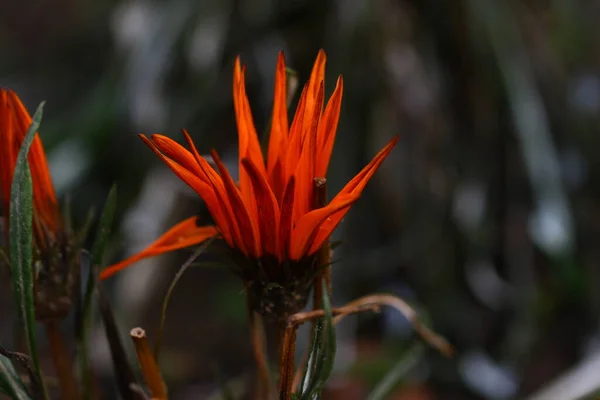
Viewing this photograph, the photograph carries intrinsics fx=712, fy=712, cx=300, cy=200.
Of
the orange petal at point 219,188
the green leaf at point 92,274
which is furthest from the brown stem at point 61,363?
the orange petal at point 219,188

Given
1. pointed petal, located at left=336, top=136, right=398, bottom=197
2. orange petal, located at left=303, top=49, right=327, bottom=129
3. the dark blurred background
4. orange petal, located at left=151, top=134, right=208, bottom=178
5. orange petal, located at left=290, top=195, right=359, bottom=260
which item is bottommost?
the dark blurred background

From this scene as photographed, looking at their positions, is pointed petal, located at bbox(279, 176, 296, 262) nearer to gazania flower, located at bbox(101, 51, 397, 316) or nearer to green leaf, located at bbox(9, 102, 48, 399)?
gazania flower, located at bbox(101, 51, 397, 316)

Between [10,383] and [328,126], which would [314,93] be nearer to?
[328,126]

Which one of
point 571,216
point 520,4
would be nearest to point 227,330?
point 571,216

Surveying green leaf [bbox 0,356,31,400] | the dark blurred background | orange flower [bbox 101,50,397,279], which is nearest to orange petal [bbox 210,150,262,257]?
orange flower [bbox 101,50,397,279]

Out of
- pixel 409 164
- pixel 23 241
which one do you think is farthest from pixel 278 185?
pixel 409 164

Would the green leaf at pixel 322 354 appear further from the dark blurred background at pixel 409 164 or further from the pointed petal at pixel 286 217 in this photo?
the dark blurred background at pixel 409 164
